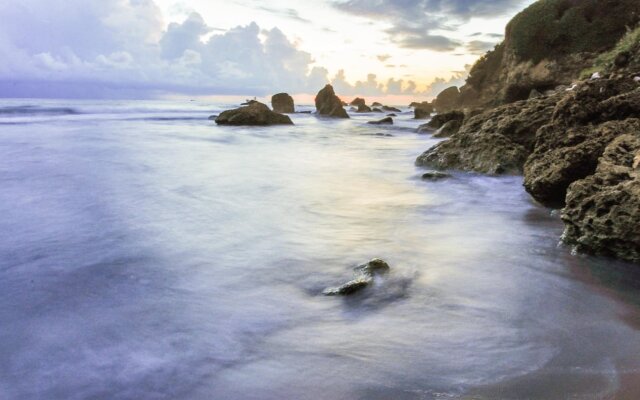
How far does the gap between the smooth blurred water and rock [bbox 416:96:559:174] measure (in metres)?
1.14

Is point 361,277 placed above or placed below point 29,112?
below

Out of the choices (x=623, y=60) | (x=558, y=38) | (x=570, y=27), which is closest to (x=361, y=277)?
(x=623, y=60)

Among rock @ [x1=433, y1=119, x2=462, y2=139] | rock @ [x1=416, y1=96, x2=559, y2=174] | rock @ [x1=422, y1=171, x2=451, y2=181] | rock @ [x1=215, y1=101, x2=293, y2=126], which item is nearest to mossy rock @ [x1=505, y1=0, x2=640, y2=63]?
rock @ [x1=433, y1=119, x2=462, y2=139]

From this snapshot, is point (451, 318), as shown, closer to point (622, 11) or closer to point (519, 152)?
point (519, 152)

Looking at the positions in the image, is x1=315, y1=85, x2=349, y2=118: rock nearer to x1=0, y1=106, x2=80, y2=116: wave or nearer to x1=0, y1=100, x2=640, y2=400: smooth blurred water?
x1=0, y1=106, x2=80, y2=116: wave

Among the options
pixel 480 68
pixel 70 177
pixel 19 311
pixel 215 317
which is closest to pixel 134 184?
pixel 70 177

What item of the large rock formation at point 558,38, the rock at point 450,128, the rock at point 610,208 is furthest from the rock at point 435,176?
the large rock formation at point 558,38

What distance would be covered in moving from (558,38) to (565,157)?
2123 cm

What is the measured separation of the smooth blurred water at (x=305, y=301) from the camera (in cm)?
285

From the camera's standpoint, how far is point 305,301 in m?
4.04

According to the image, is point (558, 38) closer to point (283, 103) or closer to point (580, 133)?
point (580, 133)

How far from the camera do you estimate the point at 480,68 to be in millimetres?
37250

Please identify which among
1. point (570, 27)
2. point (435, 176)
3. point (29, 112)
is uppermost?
point (570, 27)

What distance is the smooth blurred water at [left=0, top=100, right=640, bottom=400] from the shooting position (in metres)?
2.85
